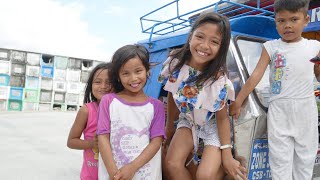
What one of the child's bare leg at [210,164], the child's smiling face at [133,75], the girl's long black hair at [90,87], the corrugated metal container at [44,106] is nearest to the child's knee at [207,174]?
the child's bare leg at [210,164]

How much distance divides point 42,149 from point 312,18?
15.7 ft

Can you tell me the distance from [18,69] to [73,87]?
289 cm

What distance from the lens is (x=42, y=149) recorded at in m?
5.95

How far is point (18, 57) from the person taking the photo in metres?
16.5

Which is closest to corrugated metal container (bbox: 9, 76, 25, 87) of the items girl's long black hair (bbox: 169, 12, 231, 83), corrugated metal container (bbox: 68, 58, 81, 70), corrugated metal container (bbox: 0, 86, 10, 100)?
corrugated metal container (bbox: 0, 86, 10, 100)

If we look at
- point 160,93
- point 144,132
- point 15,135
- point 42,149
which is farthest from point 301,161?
point 15,135

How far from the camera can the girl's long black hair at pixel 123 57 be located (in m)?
2.11

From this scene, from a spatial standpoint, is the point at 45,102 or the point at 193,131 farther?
the point at 45,102

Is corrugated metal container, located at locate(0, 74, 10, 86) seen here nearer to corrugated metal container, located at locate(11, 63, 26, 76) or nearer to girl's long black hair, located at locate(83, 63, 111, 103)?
corrugated metal container, located at locate(11, 63, 26, 76)

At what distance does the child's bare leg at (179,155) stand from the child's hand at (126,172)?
36 centimetres

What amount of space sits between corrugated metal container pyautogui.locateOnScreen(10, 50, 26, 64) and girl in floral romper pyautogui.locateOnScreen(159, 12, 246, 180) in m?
15.8

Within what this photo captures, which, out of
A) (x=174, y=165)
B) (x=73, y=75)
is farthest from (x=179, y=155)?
(x=73, y=75)

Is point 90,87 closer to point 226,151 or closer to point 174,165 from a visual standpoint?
point 174,165

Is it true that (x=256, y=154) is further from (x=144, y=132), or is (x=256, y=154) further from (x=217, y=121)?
(x=144, y=132)
